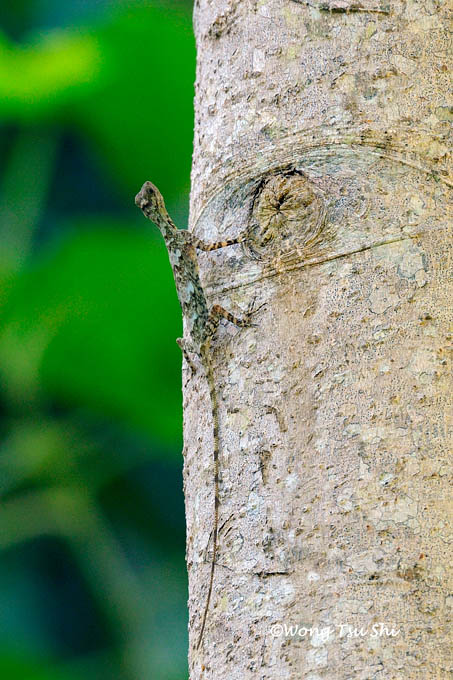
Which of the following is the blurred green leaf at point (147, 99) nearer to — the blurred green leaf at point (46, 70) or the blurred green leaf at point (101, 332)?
the blurred green leaf at point (46, 70)

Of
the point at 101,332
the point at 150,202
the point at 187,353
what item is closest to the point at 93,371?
the point at 101,332

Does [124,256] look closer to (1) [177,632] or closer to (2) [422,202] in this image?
(1) [177,632]

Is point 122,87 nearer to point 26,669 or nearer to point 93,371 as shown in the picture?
point 93,371

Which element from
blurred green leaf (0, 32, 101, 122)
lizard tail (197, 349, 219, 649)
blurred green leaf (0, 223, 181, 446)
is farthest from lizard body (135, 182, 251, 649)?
blurred green leaf (0, 32, 101, 122)

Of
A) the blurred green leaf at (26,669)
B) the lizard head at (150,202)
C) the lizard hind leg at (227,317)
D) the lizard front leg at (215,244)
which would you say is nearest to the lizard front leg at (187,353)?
the lizard hind leg at (227,317)

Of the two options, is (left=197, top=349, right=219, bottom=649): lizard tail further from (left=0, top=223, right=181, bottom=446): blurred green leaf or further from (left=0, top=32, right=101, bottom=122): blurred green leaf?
(left=0, top=32, right=101, bottom=122): blurred green leaf

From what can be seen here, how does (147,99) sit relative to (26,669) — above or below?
above

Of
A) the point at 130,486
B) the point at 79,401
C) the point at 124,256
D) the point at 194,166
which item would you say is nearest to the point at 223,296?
the point at 194,166
